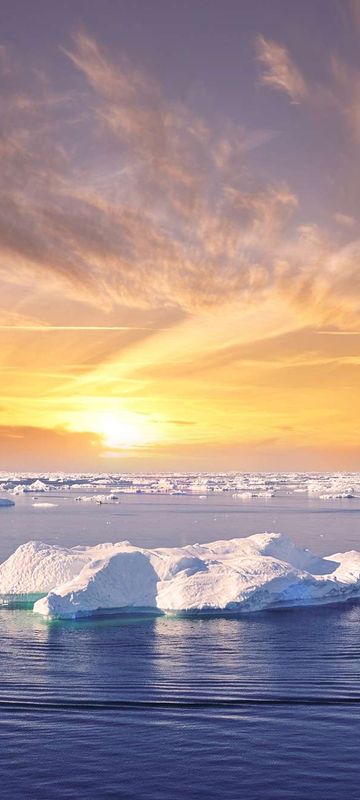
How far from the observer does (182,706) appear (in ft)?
94.5

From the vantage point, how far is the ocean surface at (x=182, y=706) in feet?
75.4

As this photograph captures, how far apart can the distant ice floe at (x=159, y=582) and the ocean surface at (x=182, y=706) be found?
1.17 metres

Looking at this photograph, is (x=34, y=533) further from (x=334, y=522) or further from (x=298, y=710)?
(x=298, y=710)

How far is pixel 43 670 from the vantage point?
110 ft

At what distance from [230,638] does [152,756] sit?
1528 cm

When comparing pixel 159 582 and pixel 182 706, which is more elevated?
pixel 159 582

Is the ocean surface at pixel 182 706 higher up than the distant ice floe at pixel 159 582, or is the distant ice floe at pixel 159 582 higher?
the distant ice floe at pixel 159 582

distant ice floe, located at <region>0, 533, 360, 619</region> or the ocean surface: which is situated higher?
distant ice floe, located at <region>0, 533, 360, 619</region>

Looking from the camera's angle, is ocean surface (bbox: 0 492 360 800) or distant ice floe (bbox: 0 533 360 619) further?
distant ice floe (bbox: 0 533 360 619)

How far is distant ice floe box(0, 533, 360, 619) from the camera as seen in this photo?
146ft

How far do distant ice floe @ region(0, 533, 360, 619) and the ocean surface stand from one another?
3.83 ft

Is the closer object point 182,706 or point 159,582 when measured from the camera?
point 182,706

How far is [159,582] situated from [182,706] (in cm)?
1809

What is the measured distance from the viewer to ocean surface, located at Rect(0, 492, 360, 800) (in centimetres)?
2298
